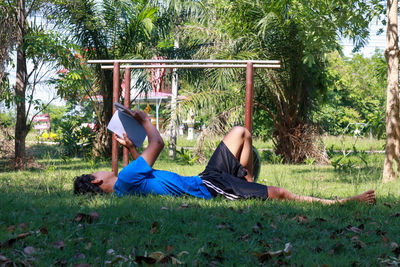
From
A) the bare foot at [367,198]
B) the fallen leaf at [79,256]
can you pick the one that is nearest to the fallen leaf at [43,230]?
the fallen leaf at [79,256]

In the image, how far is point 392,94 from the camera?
693 centimetres

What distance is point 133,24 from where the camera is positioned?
11.8 metres

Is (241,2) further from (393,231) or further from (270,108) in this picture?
(393,231)

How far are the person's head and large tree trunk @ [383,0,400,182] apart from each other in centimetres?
432

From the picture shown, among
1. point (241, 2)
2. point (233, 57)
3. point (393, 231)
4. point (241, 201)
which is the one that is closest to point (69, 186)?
point (241, 201)

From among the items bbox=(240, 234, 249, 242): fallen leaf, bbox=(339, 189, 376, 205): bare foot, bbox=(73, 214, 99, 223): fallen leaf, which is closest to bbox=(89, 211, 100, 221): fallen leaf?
bbox=(73, 214, 99, 223): fallen leaf

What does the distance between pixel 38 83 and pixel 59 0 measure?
6.53 ft

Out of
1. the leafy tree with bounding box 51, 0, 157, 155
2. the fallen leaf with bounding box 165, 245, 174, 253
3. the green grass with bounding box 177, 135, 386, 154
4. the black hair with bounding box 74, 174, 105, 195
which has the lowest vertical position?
the green grass with bounding box 177, 135, 386, 154

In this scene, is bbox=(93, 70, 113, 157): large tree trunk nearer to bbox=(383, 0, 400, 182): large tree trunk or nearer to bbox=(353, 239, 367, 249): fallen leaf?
bbox=(383, 0, 400, 182): large tree trunk

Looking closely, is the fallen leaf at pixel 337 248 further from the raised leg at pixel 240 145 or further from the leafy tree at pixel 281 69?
the leafy tree at pixel 281 69

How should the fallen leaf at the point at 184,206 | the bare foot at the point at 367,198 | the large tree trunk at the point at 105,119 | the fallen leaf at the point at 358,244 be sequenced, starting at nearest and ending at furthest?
the fallen leaf at the point at 358,244 < the fallen leaf at the point at 184,206 < the bare foot at the point at 367,198 < the large tree trunk at the point at 105,119

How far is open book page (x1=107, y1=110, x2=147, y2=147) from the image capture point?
468cm

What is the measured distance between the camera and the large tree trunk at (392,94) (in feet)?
22.4

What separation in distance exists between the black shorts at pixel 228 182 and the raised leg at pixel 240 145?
15 cm
